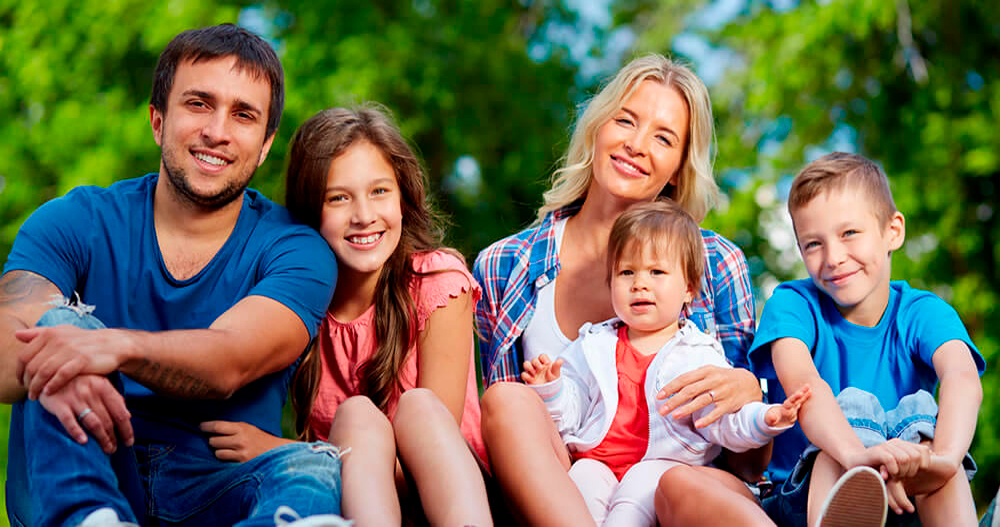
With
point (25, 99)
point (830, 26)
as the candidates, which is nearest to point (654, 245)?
point (830, 26)

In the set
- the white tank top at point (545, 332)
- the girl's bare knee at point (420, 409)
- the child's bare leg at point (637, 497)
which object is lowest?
the child's bare leg at point (637, 497)

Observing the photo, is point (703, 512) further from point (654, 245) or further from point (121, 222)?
point (121, 222)

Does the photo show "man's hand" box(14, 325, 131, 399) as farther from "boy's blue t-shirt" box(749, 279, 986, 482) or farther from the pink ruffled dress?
"boy's blue t-shirt" box(749, 279, 986, 482)

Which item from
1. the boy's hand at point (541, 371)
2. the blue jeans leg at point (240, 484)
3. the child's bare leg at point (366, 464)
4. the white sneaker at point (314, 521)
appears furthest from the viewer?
the boy's hand at point (541, 371)

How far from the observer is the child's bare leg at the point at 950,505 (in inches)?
84.5

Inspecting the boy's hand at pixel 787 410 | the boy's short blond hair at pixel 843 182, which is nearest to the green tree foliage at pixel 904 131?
the boy's short blond hair at pixel 843 182

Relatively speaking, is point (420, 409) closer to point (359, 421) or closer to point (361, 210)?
point (359, 421)

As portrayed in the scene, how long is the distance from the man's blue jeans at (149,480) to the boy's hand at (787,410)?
1044 mm

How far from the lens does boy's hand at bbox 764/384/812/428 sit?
7.33ft

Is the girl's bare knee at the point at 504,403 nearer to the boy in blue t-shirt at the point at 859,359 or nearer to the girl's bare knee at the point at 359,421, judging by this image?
the girl's bare knee at the point at 359,421

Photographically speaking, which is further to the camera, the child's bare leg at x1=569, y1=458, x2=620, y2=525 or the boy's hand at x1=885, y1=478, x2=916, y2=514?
the child's bare leg at x1=569, y1=458, x2=620, y2=525

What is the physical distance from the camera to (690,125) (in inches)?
123

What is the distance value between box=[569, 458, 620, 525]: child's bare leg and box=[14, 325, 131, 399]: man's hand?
1171 millimetres

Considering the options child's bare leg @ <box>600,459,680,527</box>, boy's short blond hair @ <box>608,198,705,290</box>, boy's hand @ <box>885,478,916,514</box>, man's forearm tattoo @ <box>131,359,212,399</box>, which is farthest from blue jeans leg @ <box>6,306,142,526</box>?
boy's hand @ <box>885,478,916,514</box>
